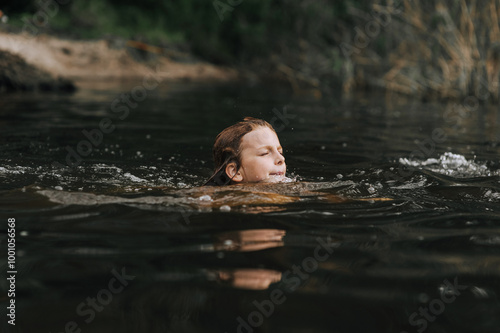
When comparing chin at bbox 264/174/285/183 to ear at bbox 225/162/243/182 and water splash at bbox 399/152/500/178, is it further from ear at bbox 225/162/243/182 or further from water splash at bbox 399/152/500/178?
water splash at bbox 399/152/500/178

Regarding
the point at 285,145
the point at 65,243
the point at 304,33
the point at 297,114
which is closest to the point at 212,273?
the point at 65,243

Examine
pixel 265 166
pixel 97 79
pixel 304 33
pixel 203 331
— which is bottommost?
pixel 203 331

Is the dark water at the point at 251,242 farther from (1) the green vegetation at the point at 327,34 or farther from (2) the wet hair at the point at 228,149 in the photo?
(1) the green vegetation at the point at 327,34

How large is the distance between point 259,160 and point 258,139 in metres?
0.16

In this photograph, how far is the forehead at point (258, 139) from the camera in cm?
454

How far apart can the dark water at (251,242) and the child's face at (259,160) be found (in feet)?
0.87

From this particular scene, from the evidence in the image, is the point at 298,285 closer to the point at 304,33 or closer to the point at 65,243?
the point at 65,243

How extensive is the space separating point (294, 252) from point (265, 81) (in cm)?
1822

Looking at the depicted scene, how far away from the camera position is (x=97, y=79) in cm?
1816

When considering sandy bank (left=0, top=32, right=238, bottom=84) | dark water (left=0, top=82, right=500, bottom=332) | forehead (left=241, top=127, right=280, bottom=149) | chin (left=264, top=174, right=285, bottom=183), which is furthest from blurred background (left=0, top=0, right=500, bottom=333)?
sandy bank (left=0, top=32, right=238, bottom=84)

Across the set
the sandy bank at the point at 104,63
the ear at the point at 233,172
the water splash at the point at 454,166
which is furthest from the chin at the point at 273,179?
the sandy bank at the point at 104,63

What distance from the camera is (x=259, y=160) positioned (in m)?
4.52

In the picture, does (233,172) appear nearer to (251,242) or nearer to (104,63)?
(251,242)

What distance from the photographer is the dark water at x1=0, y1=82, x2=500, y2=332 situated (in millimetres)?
2227
